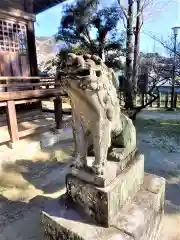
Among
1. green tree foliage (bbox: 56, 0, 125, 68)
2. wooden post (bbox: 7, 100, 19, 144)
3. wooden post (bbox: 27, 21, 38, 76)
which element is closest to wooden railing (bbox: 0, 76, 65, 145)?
wooden post (bbox: 7, 100, 19, 144)

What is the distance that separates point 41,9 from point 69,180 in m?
7.83

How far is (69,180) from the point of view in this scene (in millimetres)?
1799

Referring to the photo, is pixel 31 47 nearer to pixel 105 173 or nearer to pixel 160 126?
pixel 160 126

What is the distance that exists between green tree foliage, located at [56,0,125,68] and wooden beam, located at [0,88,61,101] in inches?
181

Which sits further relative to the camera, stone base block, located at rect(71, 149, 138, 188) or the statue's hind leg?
stone base block, located at rect(71, 149, 138, 188)

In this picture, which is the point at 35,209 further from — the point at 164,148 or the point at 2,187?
the point at 164,148

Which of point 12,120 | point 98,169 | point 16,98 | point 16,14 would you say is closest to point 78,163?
point 98,169

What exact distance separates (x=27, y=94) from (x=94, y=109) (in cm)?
332

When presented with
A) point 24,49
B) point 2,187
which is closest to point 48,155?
point 2,187

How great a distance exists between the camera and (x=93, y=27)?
30.6 ft

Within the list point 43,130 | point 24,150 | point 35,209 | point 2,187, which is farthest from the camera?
point 43,130

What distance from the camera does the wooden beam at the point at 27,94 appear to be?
3877 mm

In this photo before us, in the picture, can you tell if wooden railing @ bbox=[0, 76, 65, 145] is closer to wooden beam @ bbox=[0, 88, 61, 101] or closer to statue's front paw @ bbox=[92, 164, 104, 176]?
wooden beam @ bbox=[0, 88, 61, 101]

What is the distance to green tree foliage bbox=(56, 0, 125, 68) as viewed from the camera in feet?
29.4
